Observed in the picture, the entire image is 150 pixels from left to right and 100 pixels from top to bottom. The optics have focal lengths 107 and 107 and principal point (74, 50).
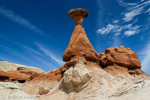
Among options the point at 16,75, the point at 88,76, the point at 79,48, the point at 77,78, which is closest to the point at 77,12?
the point at 79,48

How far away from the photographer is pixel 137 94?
25.4 feet

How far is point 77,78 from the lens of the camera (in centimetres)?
1077

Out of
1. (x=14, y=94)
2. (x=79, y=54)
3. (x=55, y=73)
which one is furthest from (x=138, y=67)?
(x=14, y=94)

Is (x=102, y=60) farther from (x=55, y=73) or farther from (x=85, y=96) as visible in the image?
(x=55, y=73)

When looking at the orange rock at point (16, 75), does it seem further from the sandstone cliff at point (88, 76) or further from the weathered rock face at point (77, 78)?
the weathered rock face at point (77, 78)

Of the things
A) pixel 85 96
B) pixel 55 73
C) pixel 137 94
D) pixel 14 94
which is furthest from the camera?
pixel 55 73

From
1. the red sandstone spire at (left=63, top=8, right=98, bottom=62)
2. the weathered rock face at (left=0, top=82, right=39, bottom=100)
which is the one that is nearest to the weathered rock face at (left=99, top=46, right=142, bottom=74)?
the red sandstone spire at (left=63, top=8, right=98, bottom=62)

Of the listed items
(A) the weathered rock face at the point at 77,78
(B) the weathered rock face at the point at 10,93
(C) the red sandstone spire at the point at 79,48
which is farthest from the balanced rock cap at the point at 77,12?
(B) the weathered rock face at the point at 10,93

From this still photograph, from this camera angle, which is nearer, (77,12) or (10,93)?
(10,93)

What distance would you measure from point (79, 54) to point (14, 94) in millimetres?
8000

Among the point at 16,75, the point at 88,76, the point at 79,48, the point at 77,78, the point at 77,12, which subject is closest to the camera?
the point at 77,78

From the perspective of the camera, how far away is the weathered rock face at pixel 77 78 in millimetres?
10680

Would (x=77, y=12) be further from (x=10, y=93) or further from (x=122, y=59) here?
(x=10, y=93)

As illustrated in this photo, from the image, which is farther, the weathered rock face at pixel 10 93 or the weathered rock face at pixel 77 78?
the weathered rock face at pixel 77 78
